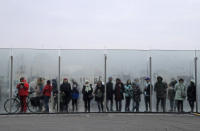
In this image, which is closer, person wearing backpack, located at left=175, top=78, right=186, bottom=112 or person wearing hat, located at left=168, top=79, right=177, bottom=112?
person wearing backpack, located at left=175, top=78, right=186, bottom=112

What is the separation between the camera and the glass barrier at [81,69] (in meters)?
16.0

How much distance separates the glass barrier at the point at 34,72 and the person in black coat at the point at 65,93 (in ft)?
1.49

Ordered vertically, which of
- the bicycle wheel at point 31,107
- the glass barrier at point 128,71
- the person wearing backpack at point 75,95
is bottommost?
the bicycle wheel at point 31,107

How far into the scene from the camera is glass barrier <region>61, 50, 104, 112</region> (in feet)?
52.4

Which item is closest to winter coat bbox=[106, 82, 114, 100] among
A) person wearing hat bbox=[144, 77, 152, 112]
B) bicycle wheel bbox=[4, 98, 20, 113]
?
person wearing hat bbox=[144, 77, 152, 112]

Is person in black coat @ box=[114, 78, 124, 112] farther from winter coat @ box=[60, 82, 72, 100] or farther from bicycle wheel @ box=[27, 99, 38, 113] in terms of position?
bicycle wheel @ box=[27, 99, 38, 113]

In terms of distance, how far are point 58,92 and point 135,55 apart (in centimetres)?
412

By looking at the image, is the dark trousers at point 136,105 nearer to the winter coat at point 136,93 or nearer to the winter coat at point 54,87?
the winter coat at point 136,93

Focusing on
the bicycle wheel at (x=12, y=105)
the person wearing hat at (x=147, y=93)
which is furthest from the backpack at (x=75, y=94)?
the person wearing hat at (x=147, y=93)

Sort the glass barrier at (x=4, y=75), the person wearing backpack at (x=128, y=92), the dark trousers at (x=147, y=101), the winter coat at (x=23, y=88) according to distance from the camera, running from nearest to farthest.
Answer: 1. the winter coat at (x=23, y=88)
2. the glass barrier at (x=4, y=75)
3. the person wearing backpack at (x=128, y=92)
4. the dark trousers at (x=147, y=101)

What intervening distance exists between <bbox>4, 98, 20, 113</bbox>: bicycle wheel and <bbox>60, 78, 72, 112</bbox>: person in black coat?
6.81 feet

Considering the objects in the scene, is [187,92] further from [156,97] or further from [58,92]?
[58,92]

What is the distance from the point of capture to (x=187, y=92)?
1600 centimetres

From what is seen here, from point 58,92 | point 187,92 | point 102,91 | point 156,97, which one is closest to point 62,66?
point 58,92
